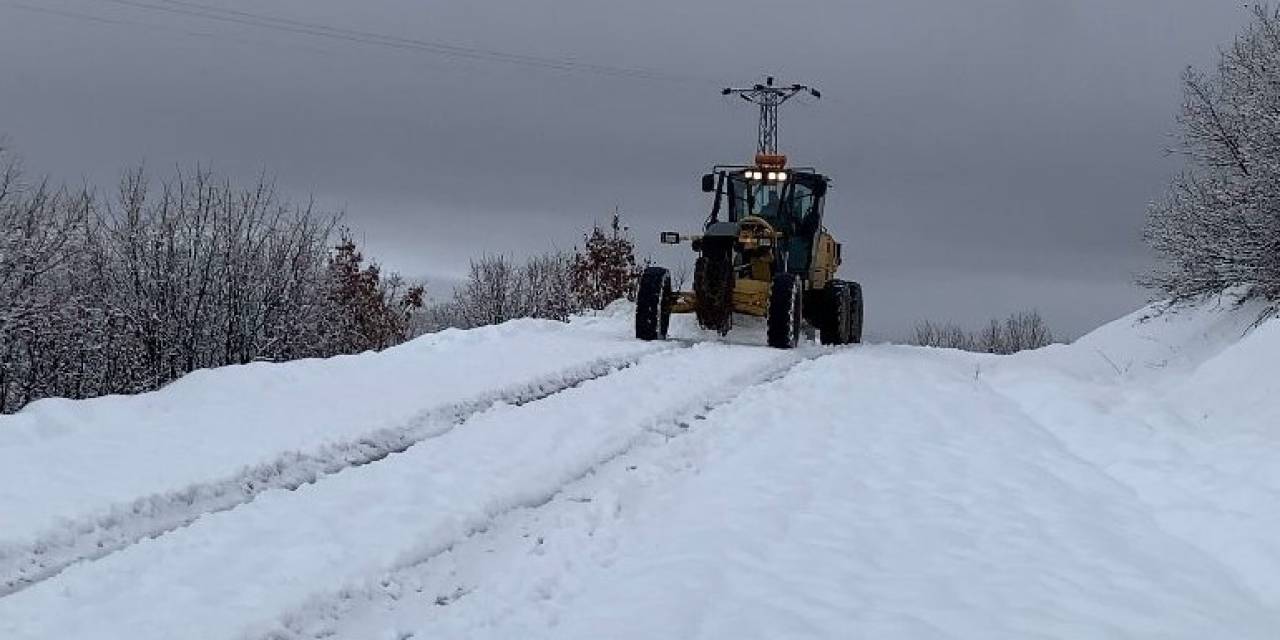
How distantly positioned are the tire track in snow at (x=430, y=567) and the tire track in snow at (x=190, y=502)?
1315 mm

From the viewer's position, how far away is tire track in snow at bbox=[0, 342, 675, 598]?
4645 mm

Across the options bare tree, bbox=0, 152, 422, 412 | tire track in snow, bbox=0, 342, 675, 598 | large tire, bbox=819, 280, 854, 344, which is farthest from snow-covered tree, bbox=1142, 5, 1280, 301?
bare tree, bbox=0, 152, 422, 412

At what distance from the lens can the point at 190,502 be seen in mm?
5602

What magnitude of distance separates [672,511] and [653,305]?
35.6 ft

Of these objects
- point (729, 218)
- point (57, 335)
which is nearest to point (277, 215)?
point (57, 335)

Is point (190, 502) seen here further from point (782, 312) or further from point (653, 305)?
point (782, 312)

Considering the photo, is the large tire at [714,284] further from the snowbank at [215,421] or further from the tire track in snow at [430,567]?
the tire track in snow at [430,567]

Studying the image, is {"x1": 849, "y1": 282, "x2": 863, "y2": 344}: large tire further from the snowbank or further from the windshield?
the snowbank

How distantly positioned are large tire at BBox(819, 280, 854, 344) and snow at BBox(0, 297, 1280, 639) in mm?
8390

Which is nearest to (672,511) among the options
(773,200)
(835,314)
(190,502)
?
(190,502)

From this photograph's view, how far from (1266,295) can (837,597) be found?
45.9ft

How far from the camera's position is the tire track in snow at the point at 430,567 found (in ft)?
13.3

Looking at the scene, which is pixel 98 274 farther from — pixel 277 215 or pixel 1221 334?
pixel 1221 334

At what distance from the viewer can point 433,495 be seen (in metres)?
5.89
